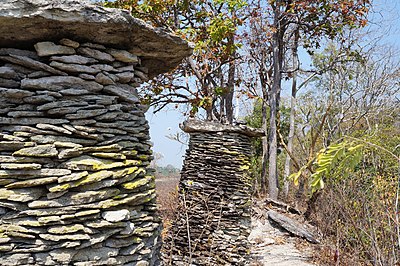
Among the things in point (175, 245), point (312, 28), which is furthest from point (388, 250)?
point (312, 28)

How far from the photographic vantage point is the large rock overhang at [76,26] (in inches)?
66.7

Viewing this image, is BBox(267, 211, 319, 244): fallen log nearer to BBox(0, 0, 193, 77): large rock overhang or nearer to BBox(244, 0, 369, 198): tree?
BBox(244, 0, 369, 198): tree

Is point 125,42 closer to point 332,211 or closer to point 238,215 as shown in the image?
point 238,215

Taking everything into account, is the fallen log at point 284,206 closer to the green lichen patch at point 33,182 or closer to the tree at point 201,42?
the tree at point 201,42

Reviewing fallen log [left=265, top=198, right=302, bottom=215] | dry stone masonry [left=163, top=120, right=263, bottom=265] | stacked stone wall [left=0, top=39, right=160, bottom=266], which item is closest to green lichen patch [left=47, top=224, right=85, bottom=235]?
stacked stone wall [left=0, top=39, right=160, bottom=266]

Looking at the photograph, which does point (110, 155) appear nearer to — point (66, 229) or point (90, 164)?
point (90, 164)

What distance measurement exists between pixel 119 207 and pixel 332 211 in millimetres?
5930

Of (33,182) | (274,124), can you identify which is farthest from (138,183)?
(274,124)

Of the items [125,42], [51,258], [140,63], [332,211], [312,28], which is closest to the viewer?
[51,258]

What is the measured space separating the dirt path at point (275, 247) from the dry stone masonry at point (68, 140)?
4.81 meters

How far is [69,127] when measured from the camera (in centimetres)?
189

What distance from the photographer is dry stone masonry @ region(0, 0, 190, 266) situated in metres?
1.77

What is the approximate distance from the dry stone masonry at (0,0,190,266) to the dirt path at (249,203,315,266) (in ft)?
15.8

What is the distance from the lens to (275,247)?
7.51 metres
